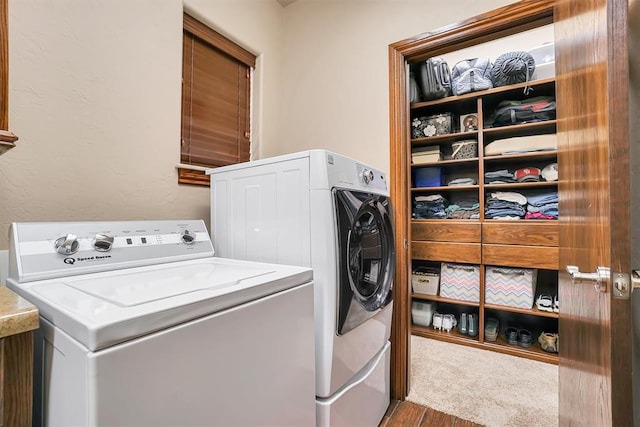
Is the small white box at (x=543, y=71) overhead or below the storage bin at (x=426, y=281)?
overhead

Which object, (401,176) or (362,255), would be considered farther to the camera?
(401,176)

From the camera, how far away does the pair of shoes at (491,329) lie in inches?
95.7

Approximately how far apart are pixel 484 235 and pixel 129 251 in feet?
8.10

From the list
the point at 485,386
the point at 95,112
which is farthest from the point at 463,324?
the point at 95,112

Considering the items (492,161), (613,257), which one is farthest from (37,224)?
(492,161)

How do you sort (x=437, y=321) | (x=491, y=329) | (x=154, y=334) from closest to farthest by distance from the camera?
(x=154, y=334) < (x=491, y=329) < (x=437, y=321)

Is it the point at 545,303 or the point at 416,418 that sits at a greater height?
the point at 545,303

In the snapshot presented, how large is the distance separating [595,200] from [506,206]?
6.28 ft

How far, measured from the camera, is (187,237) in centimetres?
126

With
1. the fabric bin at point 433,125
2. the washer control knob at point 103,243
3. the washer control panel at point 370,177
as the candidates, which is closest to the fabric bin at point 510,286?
the fabric bin at point 433,125

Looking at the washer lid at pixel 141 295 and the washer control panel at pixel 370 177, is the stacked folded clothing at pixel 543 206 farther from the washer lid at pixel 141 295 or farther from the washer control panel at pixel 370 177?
the washer lid at pixel 141 295

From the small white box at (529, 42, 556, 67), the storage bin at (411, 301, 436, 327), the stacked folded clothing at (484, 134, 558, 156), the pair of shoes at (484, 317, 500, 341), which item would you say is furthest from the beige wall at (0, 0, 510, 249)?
the pair of shoes at (484, 317, 500, 341)

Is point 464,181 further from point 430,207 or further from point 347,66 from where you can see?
point 347,66

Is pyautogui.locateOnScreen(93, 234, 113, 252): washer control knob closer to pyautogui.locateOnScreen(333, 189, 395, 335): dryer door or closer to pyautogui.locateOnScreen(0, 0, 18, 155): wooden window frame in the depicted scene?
pyautogui.locateOnScreen(0, 0, 18, 155): wooden window frame
